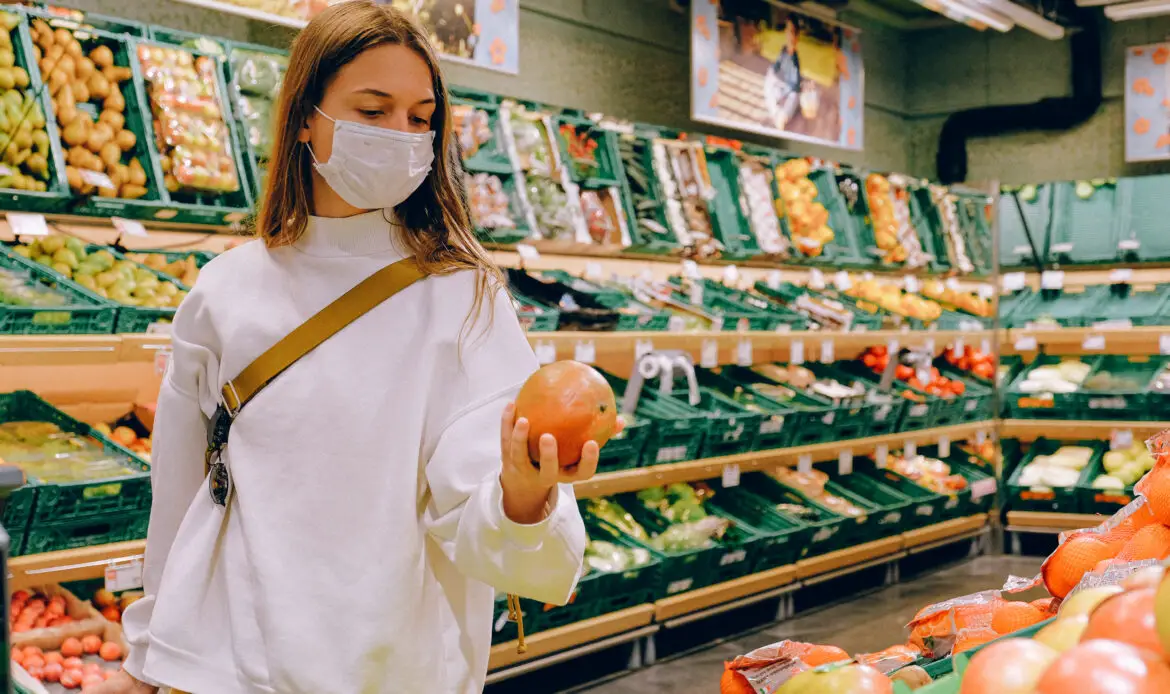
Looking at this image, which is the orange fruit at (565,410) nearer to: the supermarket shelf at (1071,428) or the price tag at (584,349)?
the price tag at (584,349)

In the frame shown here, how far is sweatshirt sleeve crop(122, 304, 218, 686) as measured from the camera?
146 cm

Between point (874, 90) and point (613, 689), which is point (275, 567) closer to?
point (613, 689)

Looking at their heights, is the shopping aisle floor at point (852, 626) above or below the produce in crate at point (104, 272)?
below

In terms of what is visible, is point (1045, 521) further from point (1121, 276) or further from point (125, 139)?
point (125, 139)

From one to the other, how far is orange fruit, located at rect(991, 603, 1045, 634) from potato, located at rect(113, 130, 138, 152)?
2962 mm

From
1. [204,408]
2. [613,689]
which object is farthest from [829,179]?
[204,408]

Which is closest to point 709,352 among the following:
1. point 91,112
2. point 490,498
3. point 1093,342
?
point 91,112

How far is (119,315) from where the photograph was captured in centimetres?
309

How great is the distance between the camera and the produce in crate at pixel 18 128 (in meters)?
3.24

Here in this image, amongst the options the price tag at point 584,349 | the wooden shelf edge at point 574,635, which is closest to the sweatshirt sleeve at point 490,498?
the wooden shelf edge at point 574,635

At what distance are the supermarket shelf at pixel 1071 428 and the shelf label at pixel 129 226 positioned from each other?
5.71 m

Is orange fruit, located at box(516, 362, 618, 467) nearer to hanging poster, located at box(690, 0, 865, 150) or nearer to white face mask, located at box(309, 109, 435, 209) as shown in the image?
white face mask, located at box(309, 109, 435, 209)

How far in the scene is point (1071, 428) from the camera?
7211 mm

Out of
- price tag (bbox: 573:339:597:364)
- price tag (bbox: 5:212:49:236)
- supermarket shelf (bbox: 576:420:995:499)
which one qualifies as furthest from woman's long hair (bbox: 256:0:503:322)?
supermarket shelf (bbox: 576:420:995:499)
